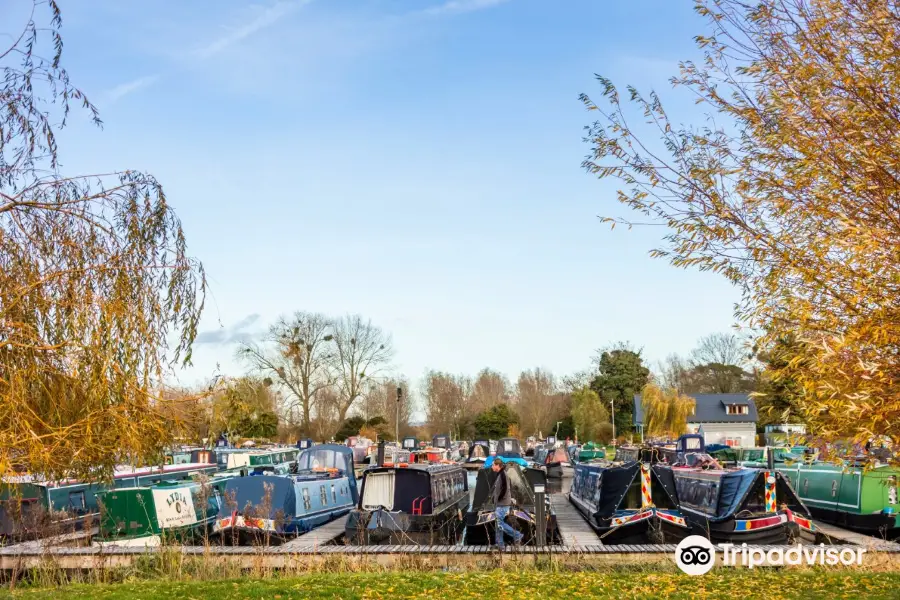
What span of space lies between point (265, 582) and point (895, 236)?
9.69 metres

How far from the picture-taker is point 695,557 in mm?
14055

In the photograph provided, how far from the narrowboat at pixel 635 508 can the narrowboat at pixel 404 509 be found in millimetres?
3708

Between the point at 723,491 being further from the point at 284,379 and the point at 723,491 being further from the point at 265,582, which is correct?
the point at 284,379

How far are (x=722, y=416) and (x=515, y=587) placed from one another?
69.2 meters

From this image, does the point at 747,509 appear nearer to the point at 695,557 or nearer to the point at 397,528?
the point at 695,557

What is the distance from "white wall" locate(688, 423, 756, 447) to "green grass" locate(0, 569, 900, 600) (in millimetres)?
62057

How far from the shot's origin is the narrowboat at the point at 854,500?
19.9m

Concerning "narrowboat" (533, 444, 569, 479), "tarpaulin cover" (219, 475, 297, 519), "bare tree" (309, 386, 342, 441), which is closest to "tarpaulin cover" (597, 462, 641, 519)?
"tarpaulin cover" (219, 475, 297, 519)

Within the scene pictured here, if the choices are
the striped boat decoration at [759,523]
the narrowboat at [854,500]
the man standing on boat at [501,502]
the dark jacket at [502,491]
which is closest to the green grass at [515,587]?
the man standing on boat at [501,502]

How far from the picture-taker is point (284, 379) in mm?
67750

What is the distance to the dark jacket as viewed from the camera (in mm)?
19328

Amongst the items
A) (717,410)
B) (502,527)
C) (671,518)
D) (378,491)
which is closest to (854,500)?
(671,518)

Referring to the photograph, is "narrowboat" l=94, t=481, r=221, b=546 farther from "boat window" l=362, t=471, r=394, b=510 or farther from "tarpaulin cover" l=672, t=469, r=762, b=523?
"tarpaulin cover" l=672, t=469, r=762, b=523

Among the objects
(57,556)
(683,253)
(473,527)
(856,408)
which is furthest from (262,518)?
(856,408)
